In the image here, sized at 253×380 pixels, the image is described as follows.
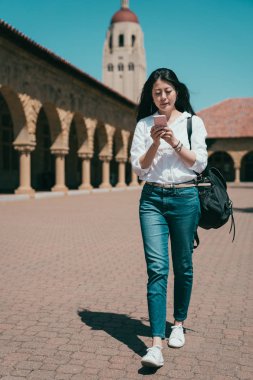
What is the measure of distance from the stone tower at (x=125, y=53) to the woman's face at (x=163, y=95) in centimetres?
8663

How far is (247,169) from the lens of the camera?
5284 cm

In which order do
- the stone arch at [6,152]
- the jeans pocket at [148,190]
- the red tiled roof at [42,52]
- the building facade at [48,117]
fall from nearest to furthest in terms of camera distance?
the jeans pocket at [148,190]
the red tiled roof at [42,52]
the building facade at [48,117]
the stone arch at [6,152]

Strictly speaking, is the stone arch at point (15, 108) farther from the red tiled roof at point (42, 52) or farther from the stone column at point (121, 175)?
the stone column at point (121, 175)

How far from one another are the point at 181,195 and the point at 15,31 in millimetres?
17107

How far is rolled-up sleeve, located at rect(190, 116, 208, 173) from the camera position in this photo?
3.52m

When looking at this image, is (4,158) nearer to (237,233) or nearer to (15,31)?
(15,31)

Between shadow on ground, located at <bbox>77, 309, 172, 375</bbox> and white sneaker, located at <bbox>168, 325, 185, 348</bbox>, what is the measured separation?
211mm

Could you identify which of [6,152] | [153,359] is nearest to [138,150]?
[153,359]

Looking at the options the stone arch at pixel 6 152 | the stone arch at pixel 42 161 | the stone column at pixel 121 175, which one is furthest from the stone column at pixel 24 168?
the stone column at pixel 121 175

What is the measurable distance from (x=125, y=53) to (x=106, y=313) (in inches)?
3590

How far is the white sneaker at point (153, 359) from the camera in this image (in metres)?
3.19

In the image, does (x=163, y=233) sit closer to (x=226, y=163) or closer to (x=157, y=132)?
(x=157, y=132)

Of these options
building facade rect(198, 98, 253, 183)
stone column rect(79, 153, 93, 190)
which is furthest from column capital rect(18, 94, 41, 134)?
building facade rect(198, 98, 253, 183)

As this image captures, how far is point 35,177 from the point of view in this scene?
1219 inches
